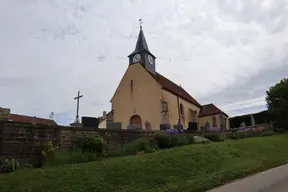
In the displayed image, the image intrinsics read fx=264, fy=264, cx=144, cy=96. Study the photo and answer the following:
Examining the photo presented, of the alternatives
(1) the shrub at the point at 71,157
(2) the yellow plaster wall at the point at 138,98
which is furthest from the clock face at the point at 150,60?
(1) the shrub at the point at 71,157

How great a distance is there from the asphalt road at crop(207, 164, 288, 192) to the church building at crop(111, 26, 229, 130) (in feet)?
52.8

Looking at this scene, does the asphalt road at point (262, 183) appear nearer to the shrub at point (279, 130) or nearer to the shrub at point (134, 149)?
the shrub at point (134, 149)

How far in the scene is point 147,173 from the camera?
8.38 meters

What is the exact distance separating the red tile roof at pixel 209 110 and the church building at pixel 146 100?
0.33 metres

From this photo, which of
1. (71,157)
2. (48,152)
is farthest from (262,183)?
(48,152)

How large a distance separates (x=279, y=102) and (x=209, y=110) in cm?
1129

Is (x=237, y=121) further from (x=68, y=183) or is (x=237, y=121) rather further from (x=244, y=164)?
(x=68, y=183)

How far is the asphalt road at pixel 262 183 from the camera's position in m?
7.72

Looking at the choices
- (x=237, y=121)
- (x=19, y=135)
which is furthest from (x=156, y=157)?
(x=237, y=121)

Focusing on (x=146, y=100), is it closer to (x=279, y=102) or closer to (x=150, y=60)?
(x=150, y=60)

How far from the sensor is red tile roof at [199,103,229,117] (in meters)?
33.4

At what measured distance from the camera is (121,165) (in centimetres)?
859

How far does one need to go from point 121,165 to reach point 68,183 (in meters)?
1.90

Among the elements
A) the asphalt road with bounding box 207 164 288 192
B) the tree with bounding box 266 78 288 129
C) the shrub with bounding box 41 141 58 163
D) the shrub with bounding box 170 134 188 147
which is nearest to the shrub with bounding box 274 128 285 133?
the tree with bounding box 266 78 288 129
